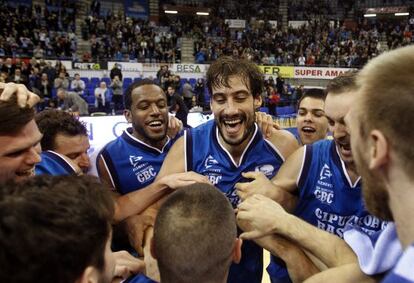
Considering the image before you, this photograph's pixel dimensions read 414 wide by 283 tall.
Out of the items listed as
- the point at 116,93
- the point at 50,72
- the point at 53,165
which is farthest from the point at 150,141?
the point at 50,72

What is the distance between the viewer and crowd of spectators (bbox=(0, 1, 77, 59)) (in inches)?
661

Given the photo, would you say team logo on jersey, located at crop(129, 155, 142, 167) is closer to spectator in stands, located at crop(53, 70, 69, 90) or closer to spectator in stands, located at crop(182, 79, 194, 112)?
spectator in stands, located at crop(53, 70, 69, 90)

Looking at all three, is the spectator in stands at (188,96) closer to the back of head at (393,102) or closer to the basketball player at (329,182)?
the basketball player at (329,182)

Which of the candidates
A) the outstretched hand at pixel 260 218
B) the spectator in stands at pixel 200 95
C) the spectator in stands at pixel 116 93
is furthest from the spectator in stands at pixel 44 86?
the outstretched hand at pixel 260 218

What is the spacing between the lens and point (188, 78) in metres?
19.6

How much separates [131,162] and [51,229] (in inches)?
78.2

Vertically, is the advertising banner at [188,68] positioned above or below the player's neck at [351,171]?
above

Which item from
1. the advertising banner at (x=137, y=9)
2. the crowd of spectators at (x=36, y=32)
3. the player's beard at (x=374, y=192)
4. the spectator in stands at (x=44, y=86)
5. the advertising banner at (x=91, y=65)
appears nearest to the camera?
the player's beard at (x=374, y=192)

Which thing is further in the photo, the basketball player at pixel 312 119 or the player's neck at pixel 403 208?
the basketball player at pixel 312 119

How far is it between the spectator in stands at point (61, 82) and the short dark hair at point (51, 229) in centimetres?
1315

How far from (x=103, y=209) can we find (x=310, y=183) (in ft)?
4.59

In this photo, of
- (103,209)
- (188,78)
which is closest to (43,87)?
(188,78)

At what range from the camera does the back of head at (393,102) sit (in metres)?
1.10

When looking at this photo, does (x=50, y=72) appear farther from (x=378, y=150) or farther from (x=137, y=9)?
(x=137, y=9)
